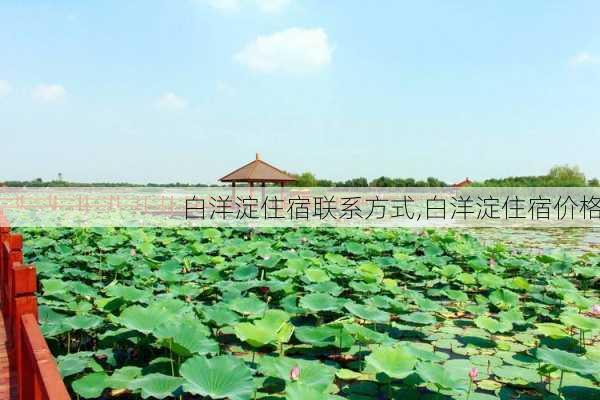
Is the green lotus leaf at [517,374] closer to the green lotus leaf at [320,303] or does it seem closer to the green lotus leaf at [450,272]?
the green lotus leaf at [320,303]

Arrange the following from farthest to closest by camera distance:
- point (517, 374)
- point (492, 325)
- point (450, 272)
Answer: point (450, 272), point (492, 325), point (517, 374)

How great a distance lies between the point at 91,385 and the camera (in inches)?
74.2

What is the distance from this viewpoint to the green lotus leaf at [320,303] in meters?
2.86

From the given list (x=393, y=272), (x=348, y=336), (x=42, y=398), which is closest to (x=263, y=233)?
(x=393, y=272)

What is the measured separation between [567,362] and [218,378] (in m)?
1.38

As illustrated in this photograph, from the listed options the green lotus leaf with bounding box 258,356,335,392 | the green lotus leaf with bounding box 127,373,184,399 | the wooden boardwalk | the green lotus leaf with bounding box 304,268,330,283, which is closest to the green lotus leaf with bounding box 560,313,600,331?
the green lotus leaf with bounding box 258,356,335,392

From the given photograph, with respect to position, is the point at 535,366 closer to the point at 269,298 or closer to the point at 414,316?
the point at 414,316

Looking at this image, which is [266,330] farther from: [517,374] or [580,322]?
[580,322]

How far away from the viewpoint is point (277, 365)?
1898 mm

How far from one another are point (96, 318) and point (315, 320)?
128 centimetres

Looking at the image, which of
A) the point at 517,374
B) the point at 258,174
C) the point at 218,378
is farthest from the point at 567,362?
the point at 258,174

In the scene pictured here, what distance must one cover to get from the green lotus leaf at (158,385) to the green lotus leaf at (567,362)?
1.44 meters

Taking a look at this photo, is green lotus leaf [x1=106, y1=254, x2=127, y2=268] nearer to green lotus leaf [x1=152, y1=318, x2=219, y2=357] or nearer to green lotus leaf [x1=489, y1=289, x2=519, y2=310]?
green lotus leaf [x1=152, y1=318, x2=219, y2=357]

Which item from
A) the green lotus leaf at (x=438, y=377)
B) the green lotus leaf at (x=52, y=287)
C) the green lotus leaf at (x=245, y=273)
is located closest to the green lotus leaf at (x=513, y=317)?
the green lotus leaf at (x=438, y=377)
